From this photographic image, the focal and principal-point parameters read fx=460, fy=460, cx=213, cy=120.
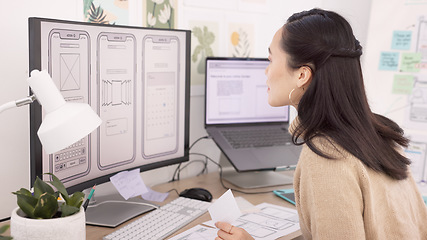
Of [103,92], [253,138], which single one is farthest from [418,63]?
[103,92]

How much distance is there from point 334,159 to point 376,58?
58.0 inches

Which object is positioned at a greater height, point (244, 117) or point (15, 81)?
point (15, 81)

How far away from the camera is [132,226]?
122 cm

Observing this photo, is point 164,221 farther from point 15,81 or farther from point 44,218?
point 15,81

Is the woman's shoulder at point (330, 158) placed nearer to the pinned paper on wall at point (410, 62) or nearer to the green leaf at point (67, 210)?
the green leaf at point (67, 210)

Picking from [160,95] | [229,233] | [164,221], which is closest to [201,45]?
[160,95]

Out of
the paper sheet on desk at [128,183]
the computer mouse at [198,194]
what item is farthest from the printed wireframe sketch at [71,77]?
the computer mouse at [198,194]

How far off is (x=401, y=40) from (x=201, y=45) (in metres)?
1.05

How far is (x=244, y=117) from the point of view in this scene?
6.13 ft

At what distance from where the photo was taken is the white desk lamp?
0.80 meters

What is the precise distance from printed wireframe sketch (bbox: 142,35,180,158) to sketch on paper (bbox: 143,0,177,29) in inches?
6.9

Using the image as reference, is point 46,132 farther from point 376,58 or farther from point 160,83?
point 376,58

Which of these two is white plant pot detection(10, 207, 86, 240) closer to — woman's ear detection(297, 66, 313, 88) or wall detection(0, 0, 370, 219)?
wall detection(0, 0, 370, 219)

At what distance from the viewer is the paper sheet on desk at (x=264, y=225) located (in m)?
1.21
